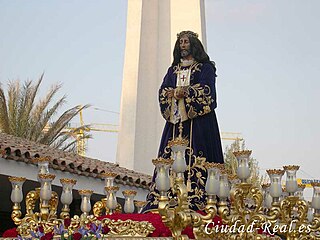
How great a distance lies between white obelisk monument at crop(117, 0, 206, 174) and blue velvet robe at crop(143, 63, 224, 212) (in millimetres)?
10131

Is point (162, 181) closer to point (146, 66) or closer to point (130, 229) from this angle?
point (130, 229)

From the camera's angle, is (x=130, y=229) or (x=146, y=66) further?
(x=146, y=66)

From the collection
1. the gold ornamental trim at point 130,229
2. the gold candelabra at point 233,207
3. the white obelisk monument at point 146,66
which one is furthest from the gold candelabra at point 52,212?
the white obelisk monument at point 146,66

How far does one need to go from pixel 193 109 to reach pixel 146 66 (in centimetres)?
1104

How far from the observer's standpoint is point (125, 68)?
62.8ft

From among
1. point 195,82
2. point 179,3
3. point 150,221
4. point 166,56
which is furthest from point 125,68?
point 150,221

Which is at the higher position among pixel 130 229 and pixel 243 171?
pixel 243 171

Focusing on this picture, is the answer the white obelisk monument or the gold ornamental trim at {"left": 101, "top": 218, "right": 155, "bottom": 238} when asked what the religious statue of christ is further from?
the white obelisk monument

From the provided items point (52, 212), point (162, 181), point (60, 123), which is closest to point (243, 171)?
point (162, 181)

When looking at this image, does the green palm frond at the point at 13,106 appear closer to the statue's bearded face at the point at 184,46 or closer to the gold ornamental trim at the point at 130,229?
the statue's bearded face at the point at 184,46

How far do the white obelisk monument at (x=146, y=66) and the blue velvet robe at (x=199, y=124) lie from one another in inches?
399

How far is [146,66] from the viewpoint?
19141mm

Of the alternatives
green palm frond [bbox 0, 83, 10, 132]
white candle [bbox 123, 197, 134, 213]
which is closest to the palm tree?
green palm frond [bbox 0, 83, 10, 132]

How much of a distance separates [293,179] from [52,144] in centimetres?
1251
